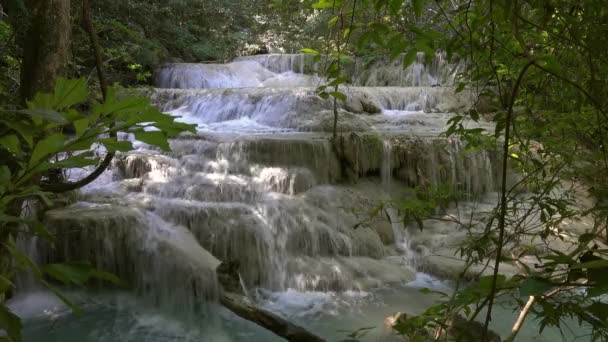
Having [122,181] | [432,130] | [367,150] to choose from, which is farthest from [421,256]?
[122,181]

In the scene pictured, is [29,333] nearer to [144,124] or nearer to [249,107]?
[144,124]

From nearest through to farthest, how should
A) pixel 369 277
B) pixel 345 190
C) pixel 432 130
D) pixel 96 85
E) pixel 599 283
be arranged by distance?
pixel 599 283
pixel 369 277
pixel 96 85
pixel 345 190
pixel 432 130

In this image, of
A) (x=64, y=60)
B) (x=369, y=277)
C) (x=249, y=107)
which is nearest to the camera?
(x=64, y=60)

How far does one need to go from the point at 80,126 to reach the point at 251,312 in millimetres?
2085

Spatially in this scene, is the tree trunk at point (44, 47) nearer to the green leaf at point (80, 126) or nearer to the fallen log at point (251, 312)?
the fallen log at point (251, 312)

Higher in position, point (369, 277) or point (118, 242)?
point (118, 242)

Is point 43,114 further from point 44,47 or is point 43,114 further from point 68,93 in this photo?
point 44,47

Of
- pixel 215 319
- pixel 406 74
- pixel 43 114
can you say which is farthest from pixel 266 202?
pixel 406 74

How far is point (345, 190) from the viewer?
299 inches

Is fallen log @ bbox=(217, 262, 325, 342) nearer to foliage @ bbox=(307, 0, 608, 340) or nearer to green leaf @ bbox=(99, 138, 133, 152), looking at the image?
foliage @ bbox=(307, 0, 608, 340)

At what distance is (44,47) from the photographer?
2.47 m

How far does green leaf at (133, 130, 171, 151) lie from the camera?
524 millimetres

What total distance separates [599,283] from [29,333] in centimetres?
523

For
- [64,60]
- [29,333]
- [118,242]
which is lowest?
[29,333]
